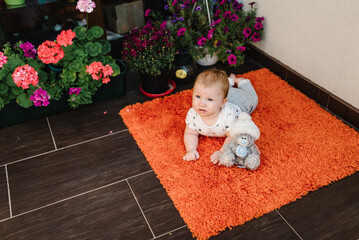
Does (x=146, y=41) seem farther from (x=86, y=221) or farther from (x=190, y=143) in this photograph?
(x=86, y=221)

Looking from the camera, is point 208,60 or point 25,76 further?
point 208,60

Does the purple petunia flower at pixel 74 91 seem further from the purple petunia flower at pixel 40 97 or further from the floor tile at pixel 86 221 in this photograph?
the floor tile at pixel 86 221

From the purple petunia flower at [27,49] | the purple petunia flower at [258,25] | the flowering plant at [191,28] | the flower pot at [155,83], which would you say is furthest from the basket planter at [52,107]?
the purple petunia flower at [258,25]

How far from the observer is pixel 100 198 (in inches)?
63.9

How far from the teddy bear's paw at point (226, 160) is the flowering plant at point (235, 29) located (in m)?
0.98

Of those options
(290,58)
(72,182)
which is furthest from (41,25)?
(290,58)

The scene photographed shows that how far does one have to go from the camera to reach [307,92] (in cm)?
230

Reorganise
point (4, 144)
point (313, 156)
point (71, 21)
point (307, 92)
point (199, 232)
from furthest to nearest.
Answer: point (71, 21)
point (307, 92)
point (4, 144)
point (313, 156)
point (199, 232)

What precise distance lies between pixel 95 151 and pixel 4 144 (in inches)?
21.3

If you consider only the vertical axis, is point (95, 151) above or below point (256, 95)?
below

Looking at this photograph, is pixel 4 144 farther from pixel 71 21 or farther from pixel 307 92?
pixel 307 92

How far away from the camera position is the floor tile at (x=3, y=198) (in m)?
1.56

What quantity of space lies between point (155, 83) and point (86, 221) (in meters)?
1.05

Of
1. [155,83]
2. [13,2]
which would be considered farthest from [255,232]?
[13,2]
